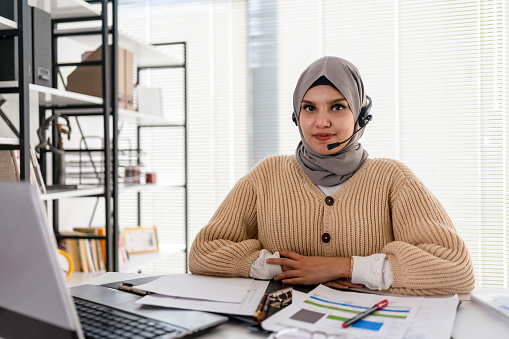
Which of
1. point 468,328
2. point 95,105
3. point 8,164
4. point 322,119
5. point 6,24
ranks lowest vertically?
point 468,328

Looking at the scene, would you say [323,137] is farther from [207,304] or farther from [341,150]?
[207,304]

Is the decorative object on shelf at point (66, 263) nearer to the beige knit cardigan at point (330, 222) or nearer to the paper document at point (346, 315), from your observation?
the beige knit cardigan at point (330, 222)

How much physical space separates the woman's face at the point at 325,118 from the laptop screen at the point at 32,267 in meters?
0.90

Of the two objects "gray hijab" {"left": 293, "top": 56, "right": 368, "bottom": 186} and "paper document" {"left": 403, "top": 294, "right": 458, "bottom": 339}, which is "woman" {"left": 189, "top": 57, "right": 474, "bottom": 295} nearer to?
"gray hijab" {"left": 293, "top": 56, "right": 368, "bottom": 186}

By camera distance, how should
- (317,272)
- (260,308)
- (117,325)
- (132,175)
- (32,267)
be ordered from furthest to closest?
(132,175) < (317,272) < (260,308) < (117,325) < (32,267)

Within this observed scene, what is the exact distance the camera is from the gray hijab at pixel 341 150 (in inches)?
51.4

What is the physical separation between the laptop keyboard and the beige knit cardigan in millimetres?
391

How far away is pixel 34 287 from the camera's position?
56 cm

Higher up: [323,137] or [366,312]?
[323,137]

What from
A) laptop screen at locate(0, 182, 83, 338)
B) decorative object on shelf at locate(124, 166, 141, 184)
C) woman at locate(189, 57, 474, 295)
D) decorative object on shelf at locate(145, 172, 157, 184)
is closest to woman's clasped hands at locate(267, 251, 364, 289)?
woman at locate(189, 57, 474, 295)

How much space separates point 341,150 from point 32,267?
968mm

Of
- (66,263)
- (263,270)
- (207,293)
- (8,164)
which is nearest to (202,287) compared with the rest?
(207,293)

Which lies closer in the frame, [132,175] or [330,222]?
[330,222]

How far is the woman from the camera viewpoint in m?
1.11
